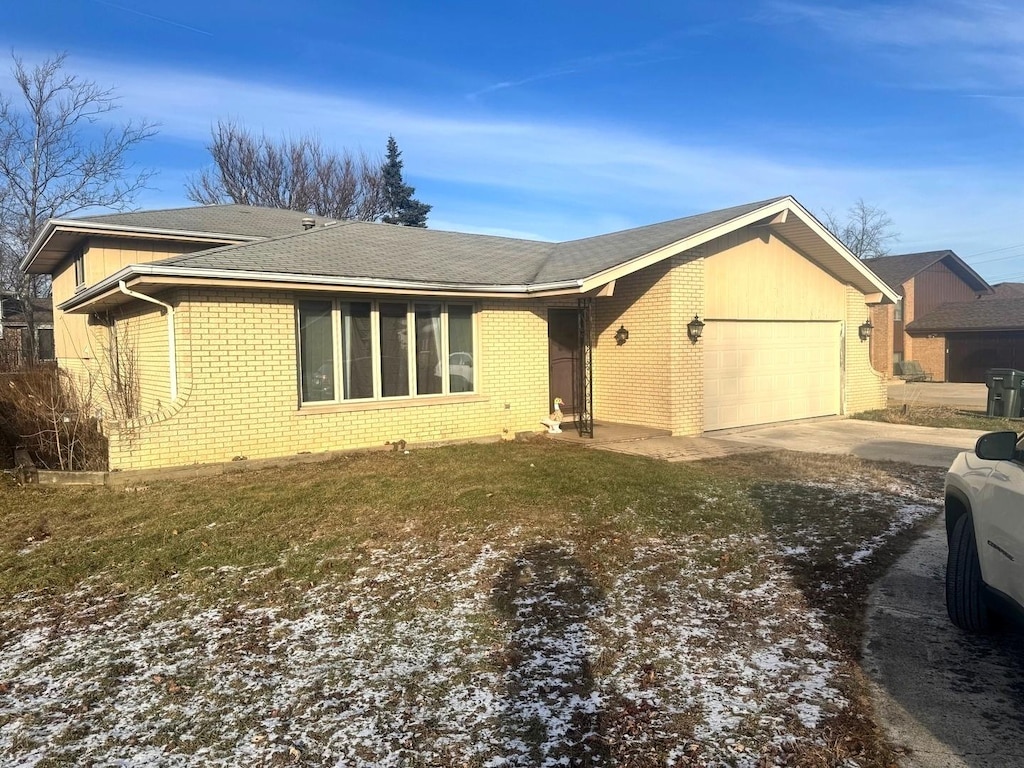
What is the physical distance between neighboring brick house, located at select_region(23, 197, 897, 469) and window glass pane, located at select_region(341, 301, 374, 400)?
0.10ft

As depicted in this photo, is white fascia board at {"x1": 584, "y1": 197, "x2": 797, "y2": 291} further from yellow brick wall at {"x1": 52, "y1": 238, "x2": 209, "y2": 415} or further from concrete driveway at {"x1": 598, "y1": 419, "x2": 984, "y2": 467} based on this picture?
yellow brick wall at {"x1": 52, "y1": 238, "x2": 209, "y2": 415}

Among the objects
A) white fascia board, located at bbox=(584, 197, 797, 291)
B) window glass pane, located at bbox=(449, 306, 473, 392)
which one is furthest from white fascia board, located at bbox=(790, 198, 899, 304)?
window glass pane, located at bbox=(449, 306, 473, 392)

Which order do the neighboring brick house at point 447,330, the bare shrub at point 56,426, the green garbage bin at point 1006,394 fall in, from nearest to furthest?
1. the bare shrub at point 56,426
2. the neighboring brick house at point 447,330
3. the green garbage bin at point 1006,394

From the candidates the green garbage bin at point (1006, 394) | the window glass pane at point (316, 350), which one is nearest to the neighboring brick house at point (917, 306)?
the green garbage bin at point (1006, 394)

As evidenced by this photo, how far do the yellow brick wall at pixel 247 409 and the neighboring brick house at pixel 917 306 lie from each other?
25.8 m

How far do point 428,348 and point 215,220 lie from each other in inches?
362

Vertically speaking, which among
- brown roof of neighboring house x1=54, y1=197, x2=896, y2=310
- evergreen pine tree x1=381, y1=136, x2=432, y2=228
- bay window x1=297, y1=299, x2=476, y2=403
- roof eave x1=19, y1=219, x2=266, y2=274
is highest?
evergreen pine tree x1=381, y1=136, x2=432, y2=228

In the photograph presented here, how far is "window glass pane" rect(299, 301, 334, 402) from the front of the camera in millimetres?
10180

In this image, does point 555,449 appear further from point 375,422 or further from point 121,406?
point 121,406

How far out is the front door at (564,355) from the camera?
44.5 feet

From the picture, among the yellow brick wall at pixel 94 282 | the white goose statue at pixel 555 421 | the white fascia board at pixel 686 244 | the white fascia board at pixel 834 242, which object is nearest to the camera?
the white fascia board at pixel 686 244

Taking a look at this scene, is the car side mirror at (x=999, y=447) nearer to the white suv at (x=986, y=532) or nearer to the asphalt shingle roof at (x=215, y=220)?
the white suv at (x=986, y=532)

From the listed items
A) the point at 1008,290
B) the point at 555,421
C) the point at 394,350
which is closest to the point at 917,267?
the point at 1008,290

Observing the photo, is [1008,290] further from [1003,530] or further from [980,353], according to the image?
[1003,530]
